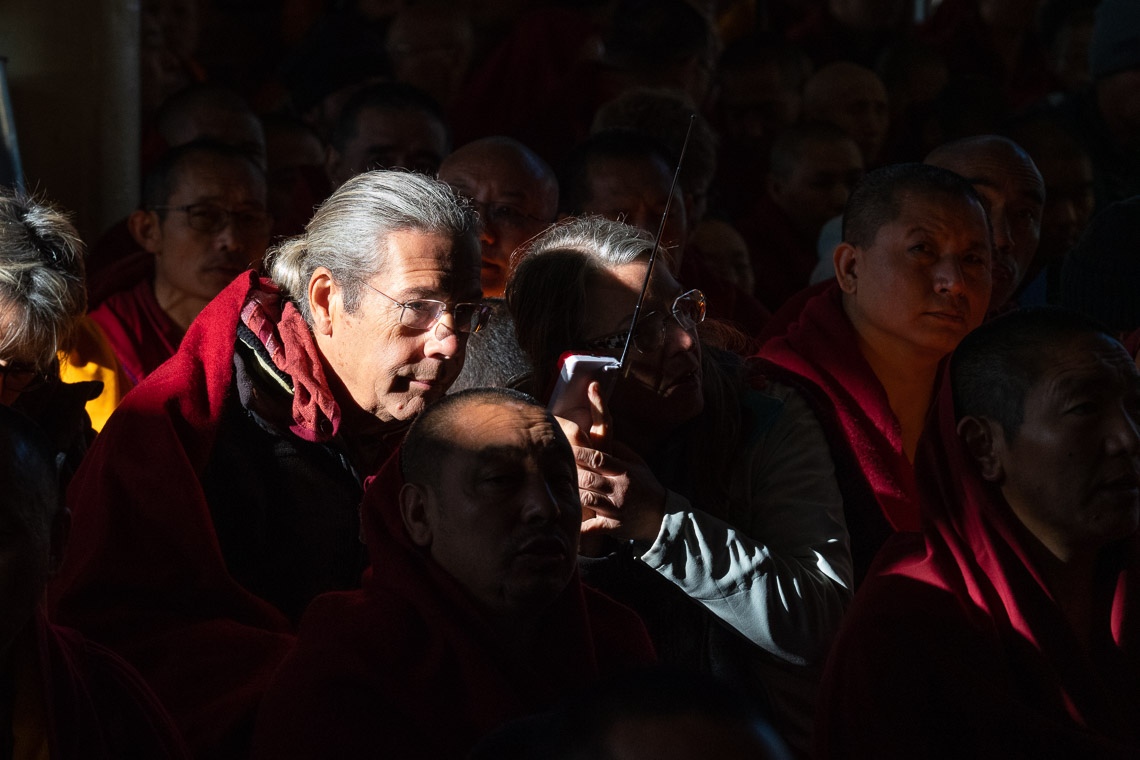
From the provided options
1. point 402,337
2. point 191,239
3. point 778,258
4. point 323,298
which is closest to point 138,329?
point 191,239

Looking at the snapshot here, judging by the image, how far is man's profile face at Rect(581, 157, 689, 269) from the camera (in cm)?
411

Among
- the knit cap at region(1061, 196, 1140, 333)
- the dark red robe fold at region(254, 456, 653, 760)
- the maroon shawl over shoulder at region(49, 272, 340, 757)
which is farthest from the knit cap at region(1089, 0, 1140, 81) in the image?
the dark red robe fold at region(254, 456, 653, 760)

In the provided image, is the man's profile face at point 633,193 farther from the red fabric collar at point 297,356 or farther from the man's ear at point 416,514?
the man's ear at point 416,514

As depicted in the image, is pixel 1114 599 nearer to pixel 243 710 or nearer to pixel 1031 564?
pixel 1031 564

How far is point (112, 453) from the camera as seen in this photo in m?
2.80

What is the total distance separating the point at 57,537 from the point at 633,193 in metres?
2.23

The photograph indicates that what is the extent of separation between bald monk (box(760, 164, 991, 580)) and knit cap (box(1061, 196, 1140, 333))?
301 millimetres

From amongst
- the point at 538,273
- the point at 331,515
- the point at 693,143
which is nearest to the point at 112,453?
the point at 331,515

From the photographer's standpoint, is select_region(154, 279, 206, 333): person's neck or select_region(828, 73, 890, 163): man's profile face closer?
select_region(154, 279, 206, 333): person's neck

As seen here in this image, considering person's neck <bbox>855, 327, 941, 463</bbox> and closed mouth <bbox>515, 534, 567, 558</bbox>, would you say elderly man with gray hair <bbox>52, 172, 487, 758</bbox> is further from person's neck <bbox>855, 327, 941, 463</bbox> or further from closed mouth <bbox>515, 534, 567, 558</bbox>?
person's neck <bbox>855, 327, 941, 463</bbox>

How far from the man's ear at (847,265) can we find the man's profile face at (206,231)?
1.61 metres

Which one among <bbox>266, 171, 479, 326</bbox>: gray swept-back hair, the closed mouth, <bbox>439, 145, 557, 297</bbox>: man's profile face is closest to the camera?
the closed mouth

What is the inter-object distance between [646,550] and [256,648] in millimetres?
670

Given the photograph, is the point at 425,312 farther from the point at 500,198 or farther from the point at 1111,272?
the point at 1111,272
